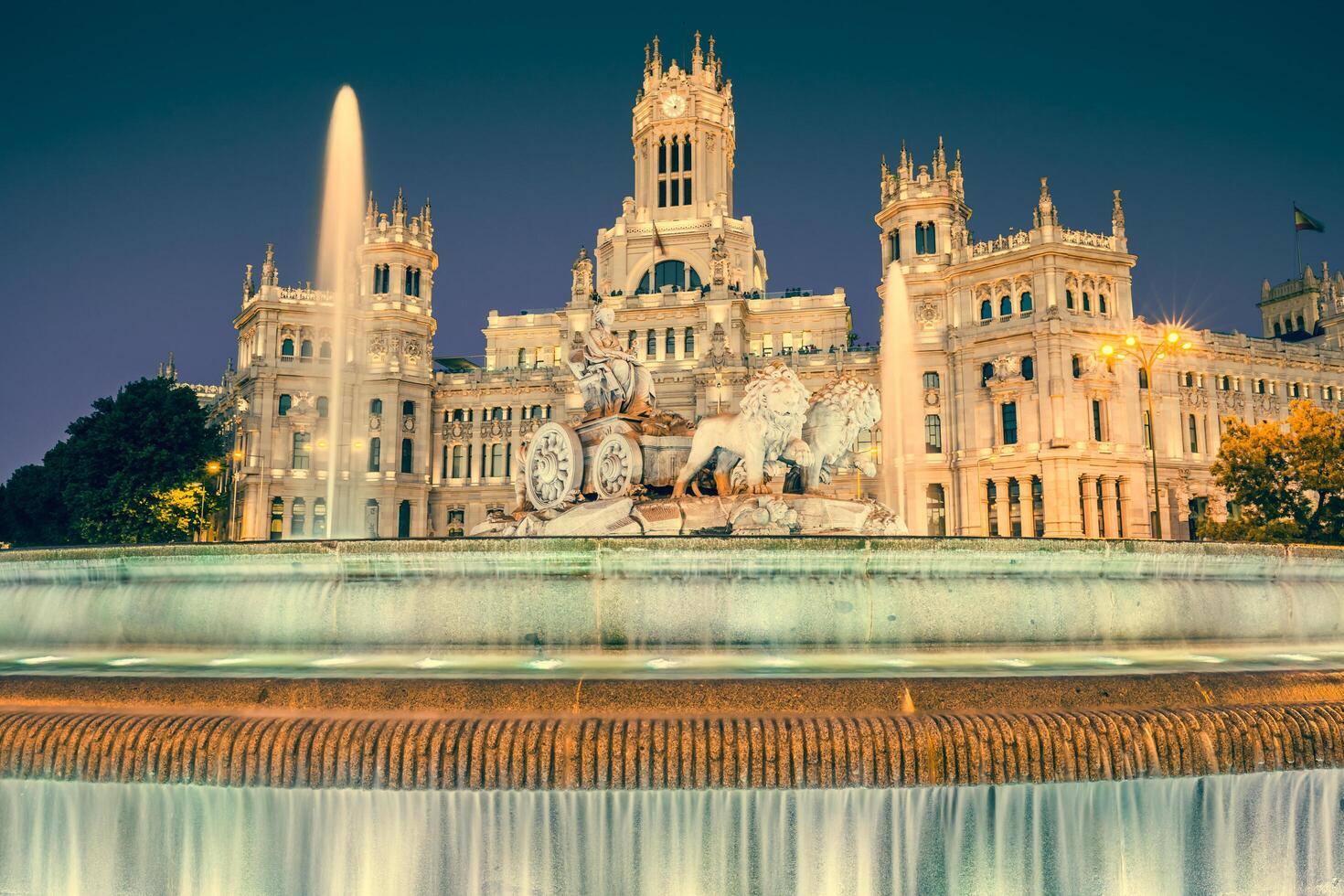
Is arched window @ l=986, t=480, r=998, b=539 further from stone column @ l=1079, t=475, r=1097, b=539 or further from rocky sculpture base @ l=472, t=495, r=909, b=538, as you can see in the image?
rocky sculpture base @ l=472, t=495, r=909, b=538

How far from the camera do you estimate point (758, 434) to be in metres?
18.4

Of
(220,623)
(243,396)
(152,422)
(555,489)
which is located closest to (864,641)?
(220,623)

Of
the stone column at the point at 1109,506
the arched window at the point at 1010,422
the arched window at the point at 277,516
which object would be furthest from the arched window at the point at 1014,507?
the arched window at the point at 277,516

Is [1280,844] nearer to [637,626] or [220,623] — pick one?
[637,626]

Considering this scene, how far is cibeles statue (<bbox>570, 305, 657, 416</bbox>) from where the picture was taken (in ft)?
68.3

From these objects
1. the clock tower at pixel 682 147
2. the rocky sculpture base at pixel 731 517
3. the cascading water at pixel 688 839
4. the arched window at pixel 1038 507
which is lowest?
the cascading water at pixel 688 839

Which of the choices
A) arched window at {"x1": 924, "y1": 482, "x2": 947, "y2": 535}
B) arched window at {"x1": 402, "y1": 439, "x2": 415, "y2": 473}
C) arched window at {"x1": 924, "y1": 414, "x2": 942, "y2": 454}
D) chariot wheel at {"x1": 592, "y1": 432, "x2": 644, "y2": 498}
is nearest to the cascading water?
chariot wheel at {"x1": 592, "y1": 432, "x2": 644, "y2": 498}

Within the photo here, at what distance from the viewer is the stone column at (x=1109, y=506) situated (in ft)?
194

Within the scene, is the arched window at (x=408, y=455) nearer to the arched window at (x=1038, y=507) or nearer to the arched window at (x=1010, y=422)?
the arched window at (x=1010, y=422)

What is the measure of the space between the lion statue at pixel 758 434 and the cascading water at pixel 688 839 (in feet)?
→ 36.2

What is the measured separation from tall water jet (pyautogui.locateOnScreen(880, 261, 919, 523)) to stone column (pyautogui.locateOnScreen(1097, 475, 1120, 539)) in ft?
36.6

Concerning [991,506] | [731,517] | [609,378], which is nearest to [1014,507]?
[991,506]

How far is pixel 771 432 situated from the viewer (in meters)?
18.4

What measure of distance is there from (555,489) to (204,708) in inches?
501
